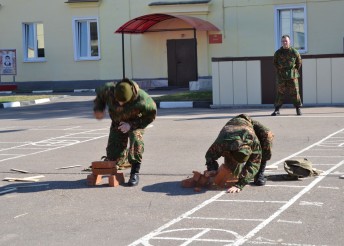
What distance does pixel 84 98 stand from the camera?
26.7 metres

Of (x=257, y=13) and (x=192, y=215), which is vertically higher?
(x=257, y=13)

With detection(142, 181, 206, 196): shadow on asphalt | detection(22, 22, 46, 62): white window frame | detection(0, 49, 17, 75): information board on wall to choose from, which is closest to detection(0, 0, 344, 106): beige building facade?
detection(22, 22, 46, 62): white window frame

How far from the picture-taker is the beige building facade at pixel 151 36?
94.3ft

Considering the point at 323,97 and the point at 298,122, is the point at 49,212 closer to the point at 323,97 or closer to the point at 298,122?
the point at 298,122

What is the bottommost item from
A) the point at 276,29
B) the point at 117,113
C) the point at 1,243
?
the point at 1,243

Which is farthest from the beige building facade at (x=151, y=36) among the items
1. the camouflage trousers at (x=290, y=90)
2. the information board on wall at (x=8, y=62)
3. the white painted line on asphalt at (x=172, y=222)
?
the white painted line on asphalt at (x=172, y=222)

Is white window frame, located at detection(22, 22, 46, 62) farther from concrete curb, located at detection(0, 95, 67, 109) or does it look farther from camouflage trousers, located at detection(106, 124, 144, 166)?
camouflage trousers, located at detection(106, 124, 144, 166)

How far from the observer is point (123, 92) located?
8.79 m

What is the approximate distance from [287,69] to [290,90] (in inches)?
19.4

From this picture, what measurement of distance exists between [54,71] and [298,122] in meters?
19.1

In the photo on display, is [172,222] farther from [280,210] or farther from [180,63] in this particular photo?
[180,63]

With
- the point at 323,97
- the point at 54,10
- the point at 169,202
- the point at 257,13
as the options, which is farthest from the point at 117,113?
the point at 54,10

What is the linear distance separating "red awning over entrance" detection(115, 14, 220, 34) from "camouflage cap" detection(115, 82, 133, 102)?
1952cm

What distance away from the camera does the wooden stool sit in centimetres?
906
